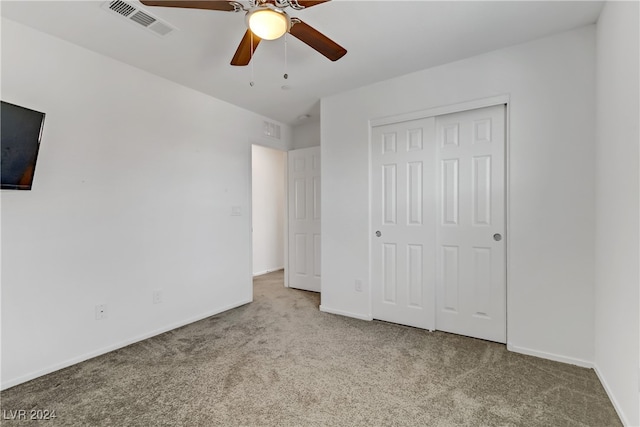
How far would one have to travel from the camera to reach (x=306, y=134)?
177 inches

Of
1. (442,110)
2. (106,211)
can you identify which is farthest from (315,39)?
(106,211)

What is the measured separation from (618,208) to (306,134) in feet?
11.7

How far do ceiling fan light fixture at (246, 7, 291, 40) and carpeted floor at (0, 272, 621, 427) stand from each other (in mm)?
2102

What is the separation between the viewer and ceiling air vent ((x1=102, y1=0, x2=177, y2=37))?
1919mm

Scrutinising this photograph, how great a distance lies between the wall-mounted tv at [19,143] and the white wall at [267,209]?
3.53m

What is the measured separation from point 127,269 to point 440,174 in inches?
117

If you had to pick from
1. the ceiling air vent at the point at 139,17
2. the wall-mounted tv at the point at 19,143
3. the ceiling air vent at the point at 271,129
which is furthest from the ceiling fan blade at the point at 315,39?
the ceiling air vent at the point at 271,129

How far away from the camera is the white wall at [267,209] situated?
5.52 meters

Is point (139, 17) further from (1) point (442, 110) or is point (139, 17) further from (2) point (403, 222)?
(2) point (403, 222)

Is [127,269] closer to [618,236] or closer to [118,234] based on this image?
[118,234]

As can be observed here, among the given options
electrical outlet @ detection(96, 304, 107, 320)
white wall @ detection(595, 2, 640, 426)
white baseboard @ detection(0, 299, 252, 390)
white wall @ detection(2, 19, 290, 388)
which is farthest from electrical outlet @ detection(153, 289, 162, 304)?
white wall @ detection(595, 2, 640, 426)

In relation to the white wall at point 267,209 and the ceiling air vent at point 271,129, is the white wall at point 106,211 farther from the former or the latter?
the white wall at point 267,209

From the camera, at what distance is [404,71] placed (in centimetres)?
285

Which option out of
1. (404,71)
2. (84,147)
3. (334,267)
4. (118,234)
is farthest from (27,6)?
(334,267)
